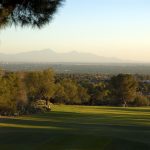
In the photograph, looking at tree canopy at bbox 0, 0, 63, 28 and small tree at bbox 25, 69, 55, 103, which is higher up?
tree canopy at bbox 0, 0, 63, 28

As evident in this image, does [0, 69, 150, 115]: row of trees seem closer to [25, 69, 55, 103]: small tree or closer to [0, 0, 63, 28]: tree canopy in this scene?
[25, 69, 55, 103]: small tree

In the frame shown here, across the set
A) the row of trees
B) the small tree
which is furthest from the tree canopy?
the small tree

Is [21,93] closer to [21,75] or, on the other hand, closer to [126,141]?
[21,75]

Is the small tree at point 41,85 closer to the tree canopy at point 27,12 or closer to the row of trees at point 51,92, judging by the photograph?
the row of trees at point 51,92

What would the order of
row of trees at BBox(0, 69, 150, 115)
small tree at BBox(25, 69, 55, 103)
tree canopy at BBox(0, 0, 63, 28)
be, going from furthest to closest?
1. small tree at BBox(25, 69, 55, 103)
2. row of trees at BBox(0, 69, 150, 115)
3. tree canopy at BBox(0, 0, 63, 28)

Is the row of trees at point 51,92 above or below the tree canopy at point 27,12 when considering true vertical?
below

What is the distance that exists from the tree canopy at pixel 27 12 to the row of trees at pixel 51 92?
150ft

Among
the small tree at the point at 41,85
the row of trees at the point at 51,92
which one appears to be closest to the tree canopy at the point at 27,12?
the row of trees at the point at 51,92

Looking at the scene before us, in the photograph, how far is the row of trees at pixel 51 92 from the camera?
198 ft

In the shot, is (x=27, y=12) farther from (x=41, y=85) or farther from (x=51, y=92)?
(x=41, y=85)

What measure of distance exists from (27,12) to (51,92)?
5954 centimetres

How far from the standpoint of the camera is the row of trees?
2381 inches

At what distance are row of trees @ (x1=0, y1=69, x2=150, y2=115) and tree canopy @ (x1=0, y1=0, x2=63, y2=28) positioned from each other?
45.6 meters

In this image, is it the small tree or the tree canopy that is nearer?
the tree canopy
